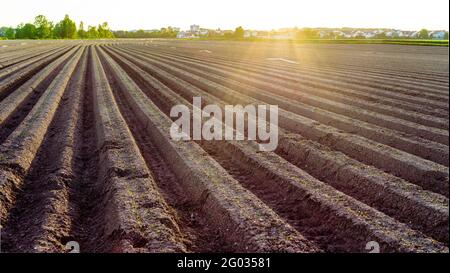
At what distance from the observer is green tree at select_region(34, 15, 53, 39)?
295 ft

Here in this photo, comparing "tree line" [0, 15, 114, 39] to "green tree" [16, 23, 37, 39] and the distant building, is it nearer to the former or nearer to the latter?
"green tree" [16, 23, 37, 39]

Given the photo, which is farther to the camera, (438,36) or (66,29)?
(438,36)

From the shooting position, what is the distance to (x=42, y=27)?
9106 cm

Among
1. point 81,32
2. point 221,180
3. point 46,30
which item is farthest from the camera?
point 81,32

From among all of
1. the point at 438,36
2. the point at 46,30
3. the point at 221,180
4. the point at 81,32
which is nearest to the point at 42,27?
the point at 46,30

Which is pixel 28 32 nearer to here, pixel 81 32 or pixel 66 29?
pixel 66 29

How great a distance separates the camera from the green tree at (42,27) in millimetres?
90000

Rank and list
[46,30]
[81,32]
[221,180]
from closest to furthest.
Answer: [221,180]
[46,30]
[81,32]

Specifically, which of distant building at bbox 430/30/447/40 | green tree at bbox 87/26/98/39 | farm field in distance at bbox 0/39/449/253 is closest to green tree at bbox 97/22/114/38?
green tree at bbox 87/26/98/39

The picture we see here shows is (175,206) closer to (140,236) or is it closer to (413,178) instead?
(140,236)

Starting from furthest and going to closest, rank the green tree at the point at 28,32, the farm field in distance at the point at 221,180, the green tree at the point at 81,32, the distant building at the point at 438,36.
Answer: the green tree at the point at 81,32, the green tree at the point at 28,32, the distant building at the point at 438,36, the farm field in distance at the point at 221,180

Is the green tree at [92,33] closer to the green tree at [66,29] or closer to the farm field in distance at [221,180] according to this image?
the green tree at [66,29]

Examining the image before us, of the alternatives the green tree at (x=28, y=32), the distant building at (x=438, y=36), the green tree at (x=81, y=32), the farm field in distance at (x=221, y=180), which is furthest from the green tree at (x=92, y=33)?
the farm field in distance at (x=221, y=180)

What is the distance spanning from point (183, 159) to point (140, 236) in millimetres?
2036
